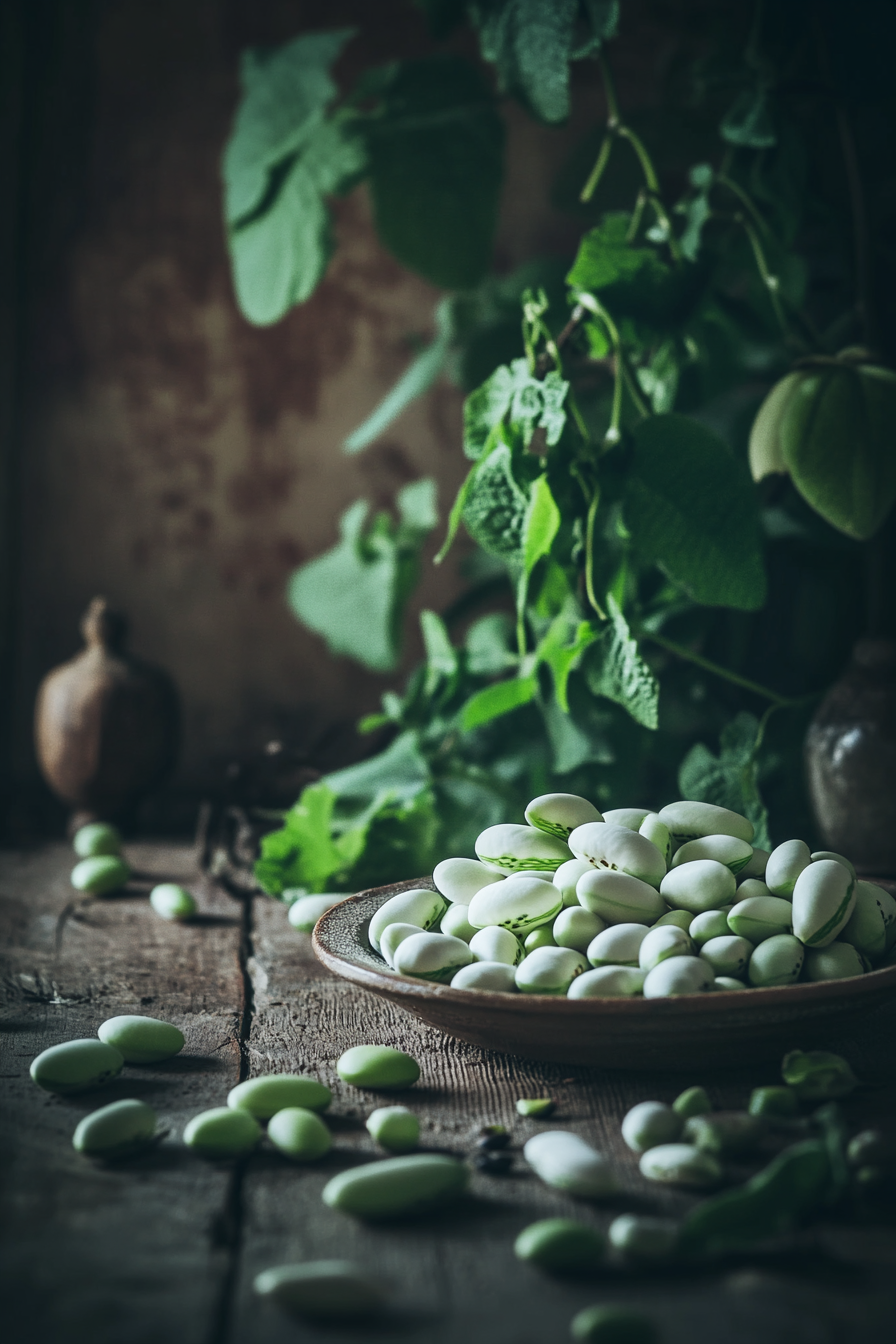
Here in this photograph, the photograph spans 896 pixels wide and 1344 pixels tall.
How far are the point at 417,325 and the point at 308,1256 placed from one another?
1453 millimetres

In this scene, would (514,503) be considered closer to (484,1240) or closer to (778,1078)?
(778,1078)

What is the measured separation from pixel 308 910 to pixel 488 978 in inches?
15.7

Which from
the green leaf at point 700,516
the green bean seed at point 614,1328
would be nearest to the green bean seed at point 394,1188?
the green bean seed at point 614,1328

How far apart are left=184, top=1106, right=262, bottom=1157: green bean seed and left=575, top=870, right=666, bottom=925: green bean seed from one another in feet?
0.75

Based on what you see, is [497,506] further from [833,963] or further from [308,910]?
[833,963]

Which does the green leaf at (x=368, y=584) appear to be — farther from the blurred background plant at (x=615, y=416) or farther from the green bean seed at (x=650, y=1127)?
the green bean seed at (x=650, y=1127)

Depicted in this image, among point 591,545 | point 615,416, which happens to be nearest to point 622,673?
point 591,545

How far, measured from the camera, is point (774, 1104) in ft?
2.06

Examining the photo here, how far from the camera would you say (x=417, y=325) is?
1745 millimetres

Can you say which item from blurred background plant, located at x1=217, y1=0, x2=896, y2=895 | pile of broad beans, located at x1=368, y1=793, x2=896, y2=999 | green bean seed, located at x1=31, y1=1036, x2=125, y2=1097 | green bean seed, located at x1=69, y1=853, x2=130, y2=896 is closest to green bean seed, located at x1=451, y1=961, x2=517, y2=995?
pile of broad beans, located at x1=368, y1=793, x2=896, y2=999

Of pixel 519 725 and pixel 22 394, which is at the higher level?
pixel 22 394

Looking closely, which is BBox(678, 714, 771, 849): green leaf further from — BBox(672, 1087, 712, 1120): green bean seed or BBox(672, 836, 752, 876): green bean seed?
BBox(672, 1087, 712, 1120): green bean seed

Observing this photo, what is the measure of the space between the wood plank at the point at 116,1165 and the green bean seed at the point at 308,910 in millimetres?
59

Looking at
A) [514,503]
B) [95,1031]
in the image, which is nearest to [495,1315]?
[95,1031]
